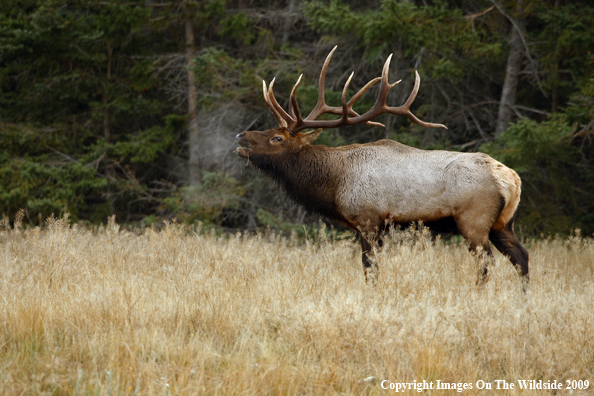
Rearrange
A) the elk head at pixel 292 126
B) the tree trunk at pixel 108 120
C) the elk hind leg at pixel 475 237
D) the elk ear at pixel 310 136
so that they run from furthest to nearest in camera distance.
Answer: the tree trunk at pixel 108 120, the elk ear at pixel 310 136, the elk head at pixel 292 126, the elk hind leg at pixel 475 237

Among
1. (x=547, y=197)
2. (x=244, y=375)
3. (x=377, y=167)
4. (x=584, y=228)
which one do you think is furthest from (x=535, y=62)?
(x=244, y=375)

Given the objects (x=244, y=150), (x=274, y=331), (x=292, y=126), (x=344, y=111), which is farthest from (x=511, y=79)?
(x=274, y=331)

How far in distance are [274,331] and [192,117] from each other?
1022 cm

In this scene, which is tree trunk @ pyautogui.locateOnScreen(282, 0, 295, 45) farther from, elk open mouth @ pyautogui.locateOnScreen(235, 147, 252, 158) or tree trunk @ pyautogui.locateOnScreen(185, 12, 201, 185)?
elk open mouth @ pyautogui.locateOnScreen(235, 147, 252, 158)

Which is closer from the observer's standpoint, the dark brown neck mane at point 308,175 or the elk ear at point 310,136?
the dark brown neck mane at point 308,175

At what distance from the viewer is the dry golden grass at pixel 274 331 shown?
11.8ft

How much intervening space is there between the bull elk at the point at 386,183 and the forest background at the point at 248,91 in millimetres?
3298

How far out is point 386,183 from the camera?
6.77 m

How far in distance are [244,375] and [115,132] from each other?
45.6 feet

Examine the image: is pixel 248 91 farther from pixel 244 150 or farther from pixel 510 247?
pixel 510 247

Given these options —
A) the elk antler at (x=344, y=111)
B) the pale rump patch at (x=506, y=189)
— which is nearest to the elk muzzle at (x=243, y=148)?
the elk antler at (x=344, y=111)

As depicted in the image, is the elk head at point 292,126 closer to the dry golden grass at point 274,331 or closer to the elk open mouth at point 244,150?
the elk open mouth at point 244,150

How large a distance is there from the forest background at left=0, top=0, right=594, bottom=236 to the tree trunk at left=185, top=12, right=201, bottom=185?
38 millimetres

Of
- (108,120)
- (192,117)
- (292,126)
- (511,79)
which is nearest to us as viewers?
(292,126)
